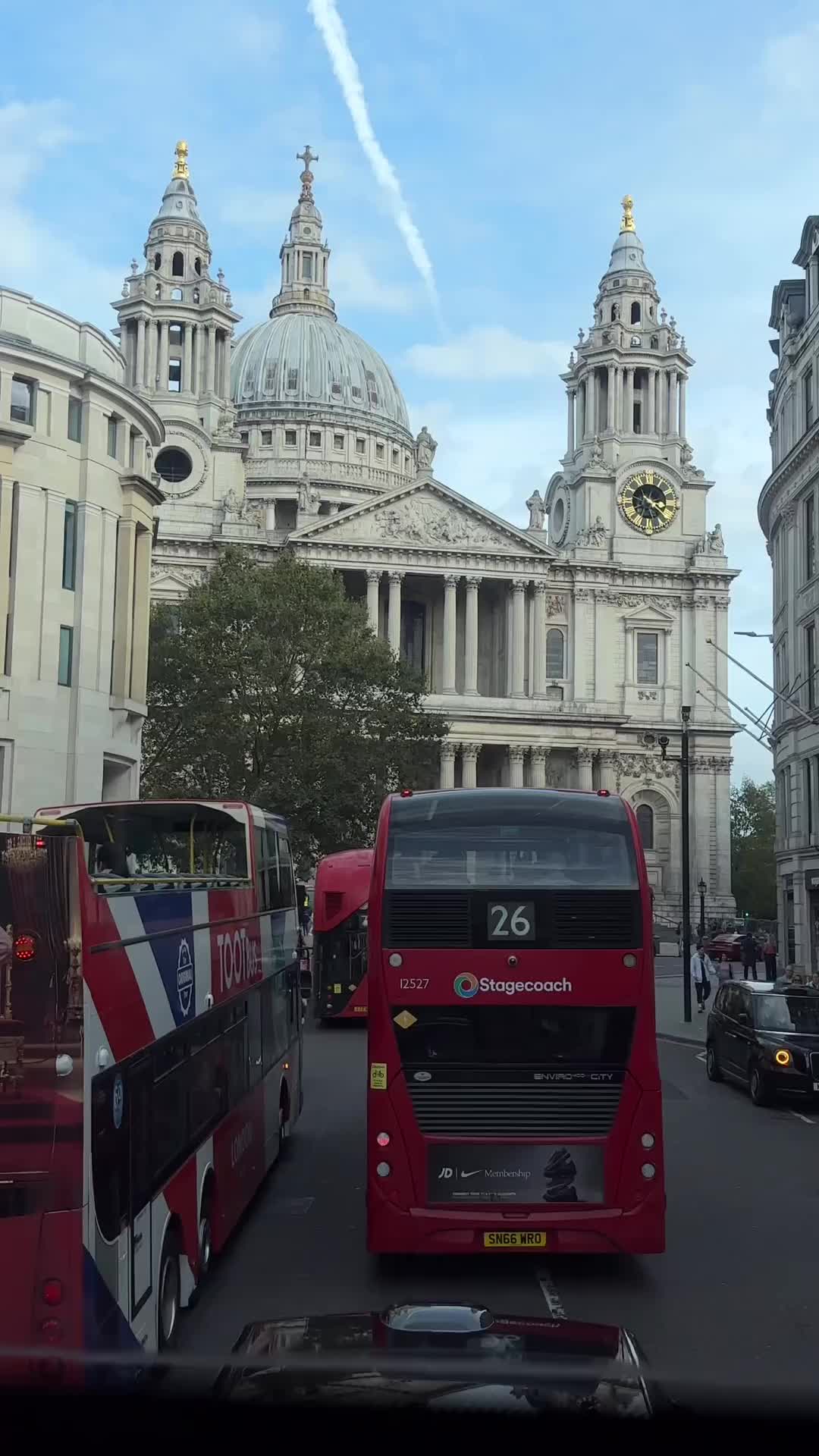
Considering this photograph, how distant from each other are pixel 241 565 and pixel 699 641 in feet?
143

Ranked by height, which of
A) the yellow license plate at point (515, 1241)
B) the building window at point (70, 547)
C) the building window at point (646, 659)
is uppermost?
the building window at point (646, 659)

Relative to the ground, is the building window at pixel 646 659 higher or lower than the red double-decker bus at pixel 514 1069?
higher

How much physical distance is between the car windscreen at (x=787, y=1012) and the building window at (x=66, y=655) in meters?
20.6

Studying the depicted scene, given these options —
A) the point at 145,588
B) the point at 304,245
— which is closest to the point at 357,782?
the point at 145,588

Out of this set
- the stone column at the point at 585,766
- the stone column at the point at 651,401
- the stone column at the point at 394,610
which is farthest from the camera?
the stone column at the point at 651,401

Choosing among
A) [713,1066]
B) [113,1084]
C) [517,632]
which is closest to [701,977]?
[713,1066]

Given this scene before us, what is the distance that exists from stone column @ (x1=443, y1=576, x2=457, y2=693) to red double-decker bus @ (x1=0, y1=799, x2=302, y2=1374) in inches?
2836

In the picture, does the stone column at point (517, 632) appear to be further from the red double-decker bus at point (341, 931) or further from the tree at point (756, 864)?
the red double-decker bus at point (341, 931)

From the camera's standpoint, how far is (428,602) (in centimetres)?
9100

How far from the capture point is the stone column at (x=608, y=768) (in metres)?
85.7

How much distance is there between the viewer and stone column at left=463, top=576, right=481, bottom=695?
279 ft

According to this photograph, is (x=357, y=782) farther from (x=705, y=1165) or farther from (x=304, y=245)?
(x=304, y=245)

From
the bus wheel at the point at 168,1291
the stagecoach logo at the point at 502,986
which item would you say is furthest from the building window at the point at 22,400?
the bus wheel at the point at 168,1291

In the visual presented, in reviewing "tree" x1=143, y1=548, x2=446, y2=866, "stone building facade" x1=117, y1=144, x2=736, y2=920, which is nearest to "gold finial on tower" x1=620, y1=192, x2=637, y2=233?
"stone building facade" x1=117, y1=144, x2=736, y2=920
